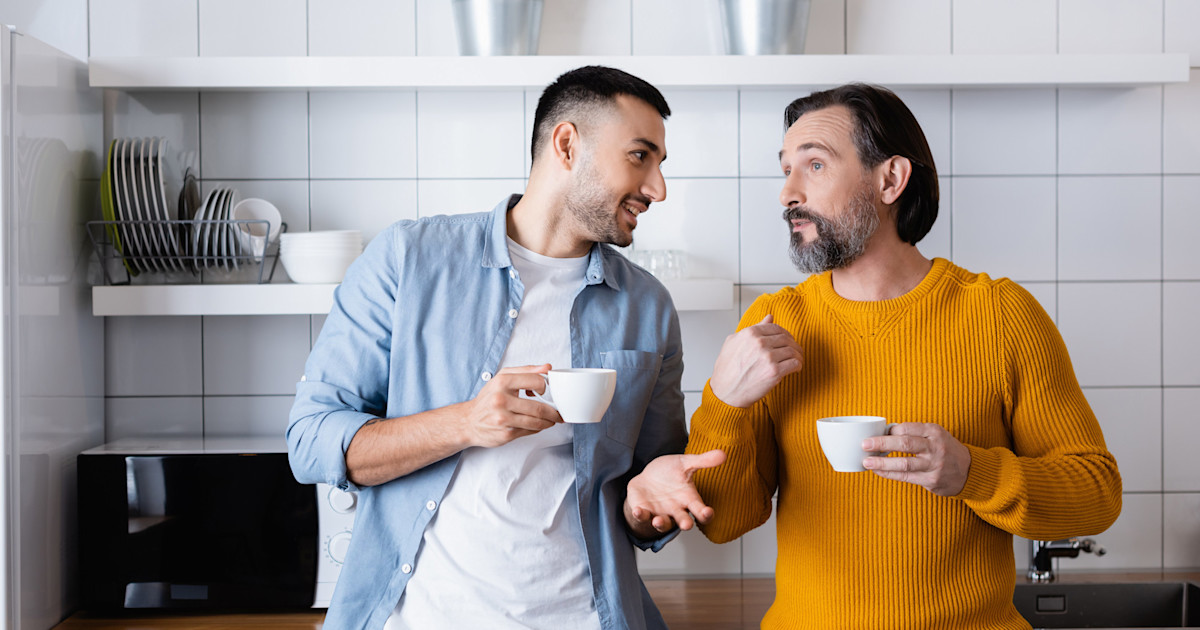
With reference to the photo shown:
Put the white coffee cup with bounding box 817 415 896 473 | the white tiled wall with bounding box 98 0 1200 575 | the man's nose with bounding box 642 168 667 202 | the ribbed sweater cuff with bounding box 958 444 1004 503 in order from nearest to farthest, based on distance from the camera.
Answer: the white coffee cup with bounding box 817 415 896 473, the ribbed sweater cuff with bounding box 958 444 1004 503, the man's nose with bounding box 642 168 667 202, the white tiled wall with bounding box 98 0 1200 575

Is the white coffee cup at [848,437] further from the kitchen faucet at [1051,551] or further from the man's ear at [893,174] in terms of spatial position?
the kitchen faucet at [1051,551]

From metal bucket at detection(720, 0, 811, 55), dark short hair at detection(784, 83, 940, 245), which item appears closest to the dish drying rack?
metal bucket at detection(720, 0, 811, 55)

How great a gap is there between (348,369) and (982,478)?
0.77 metres

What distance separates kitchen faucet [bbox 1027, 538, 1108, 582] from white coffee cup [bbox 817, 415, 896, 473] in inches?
45.2

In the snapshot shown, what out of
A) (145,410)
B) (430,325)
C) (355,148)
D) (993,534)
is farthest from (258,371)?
(993,534)

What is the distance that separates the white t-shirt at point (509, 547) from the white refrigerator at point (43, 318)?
0.87 metres

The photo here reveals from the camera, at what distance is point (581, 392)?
932 mm

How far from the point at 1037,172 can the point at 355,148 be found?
1504 millimetres

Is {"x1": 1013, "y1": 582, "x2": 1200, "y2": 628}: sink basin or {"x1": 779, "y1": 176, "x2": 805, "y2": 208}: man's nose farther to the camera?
{"x1": 1013, "y1": 582, "x2": 1200, "y2": 628}: sink basin

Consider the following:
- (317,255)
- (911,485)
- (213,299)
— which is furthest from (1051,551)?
(213,299)

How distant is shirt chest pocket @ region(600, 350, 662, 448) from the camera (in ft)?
3.88

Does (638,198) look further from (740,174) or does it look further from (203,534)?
(203,534)

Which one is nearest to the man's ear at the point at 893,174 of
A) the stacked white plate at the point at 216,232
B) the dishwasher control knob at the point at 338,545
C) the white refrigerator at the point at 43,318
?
the dishwasher control knob at the point at 338,545

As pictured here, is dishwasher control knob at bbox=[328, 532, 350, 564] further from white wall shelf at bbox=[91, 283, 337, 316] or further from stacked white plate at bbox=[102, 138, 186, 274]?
stacked white plate at bbox=[102, 138, 186, 274]
